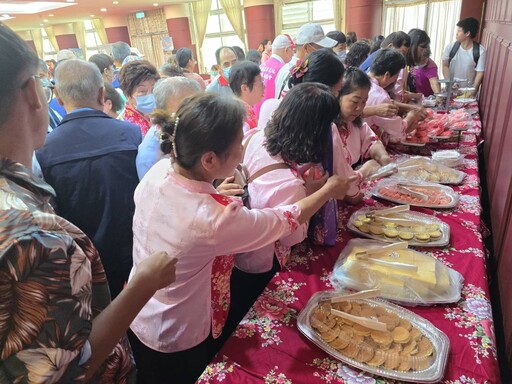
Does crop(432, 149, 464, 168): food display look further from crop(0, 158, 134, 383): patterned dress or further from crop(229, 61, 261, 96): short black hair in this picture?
crop(0, 158, 134, 383): patterned dress

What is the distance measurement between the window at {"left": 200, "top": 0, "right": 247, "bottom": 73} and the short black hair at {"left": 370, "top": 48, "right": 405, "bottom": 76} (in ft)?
28.4

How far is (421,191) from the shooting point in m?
1.53

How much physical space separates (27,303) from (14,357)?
0.07m

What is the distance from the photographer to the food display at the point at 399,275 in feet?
3.04

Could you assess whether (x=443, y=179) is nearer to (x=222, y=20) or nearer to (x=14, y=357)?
(x=14, y=357)

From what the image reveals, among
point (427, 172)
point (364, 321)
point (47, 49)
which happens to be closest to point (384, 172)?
point (427, 172)

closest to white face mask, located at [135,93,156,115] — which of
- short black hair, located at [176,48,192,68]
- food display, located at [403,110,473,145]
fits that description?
food display, located at [403,110,473,145]

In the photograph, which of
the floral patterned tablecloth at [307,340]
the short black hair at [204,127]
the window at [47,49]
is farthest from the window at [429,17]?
the window at [47,49]

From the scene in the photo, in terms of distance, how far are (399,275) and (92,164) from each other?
1134 millimetres

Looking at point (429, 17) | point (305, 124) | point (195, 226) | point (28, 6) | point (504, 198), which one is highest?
point (28, 6)

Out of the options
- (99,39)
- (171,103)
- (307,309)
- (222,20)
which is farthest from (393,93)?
(99,39)

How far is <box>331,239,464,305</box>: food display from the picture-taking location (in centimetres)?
93

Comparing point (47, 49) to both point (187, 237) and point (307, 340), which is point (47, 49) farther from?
point (307, 340)

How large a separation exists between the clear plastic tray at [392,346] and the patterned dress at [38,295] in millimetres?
518
